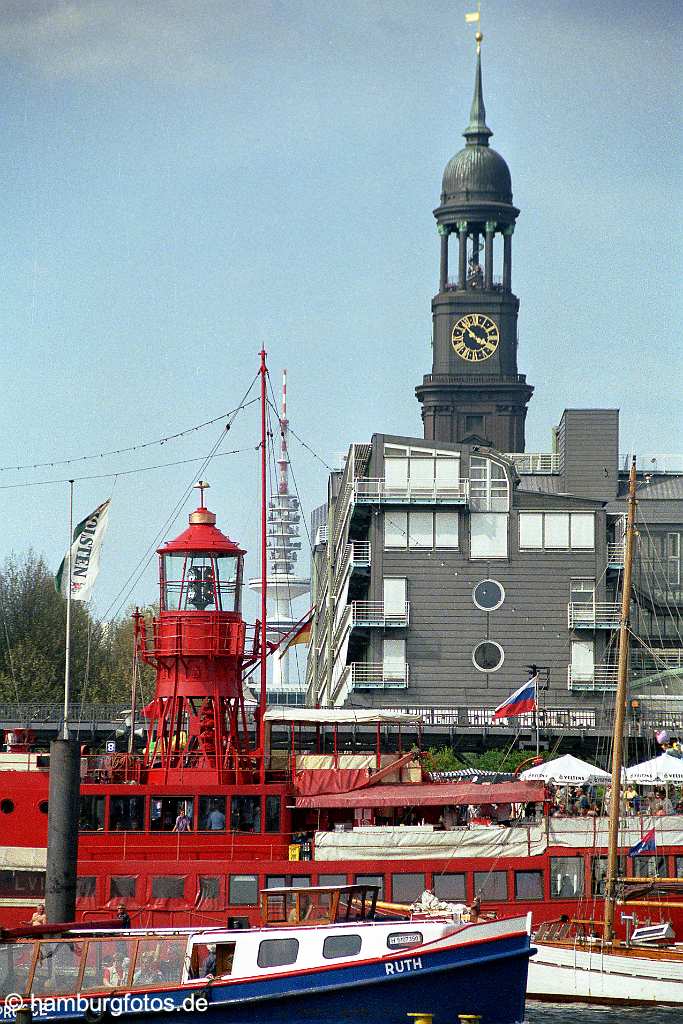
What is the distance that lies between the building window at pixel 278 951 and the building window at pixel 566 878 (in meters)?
16.3

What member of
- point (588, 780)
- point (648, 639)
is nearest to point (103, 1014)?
point (588, 780)

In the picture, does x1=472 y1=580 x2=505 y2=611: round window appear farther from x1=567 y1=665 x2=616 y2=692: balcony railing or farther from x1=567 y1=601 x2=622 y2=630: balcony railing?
x1=567 y1=665 x2=616 y2=692: balcony railing

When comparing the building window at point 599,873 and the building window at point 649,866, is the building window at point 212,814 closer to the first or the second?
the building window at point 599,873

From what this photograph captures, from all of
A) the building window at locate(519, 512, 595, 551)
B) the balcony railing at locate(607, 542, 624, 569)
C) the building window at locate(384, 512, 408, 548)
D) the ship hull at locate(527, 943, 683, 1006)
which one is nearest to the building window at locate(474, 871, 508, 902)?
the ship hull at locate(527, 943, 683, 1006)

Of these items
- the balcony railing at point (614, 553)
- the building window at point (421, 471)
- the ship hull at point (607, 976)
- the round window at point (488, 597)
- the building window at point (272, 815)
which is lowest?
the ship hull at point (607, 976)

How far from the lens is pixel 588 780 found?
61.6 metres

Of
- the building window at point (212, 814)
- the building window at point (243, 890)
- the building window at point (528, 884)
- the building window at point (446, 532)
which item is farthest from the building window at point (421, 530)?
the building window at point (243, 890)

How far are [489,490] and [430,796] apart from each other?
54.4m

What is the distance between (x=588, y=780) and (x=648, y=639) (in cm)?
5056

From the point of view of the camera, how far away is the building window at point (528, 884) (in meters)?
54.4

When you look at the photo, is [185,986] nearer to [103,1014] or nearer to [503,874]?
[103,1014]

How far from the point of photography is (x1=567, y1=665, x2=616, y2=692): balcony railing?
344 ft

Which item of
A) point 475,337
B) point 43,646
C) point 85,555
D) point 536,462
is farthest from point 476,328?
point 85,555

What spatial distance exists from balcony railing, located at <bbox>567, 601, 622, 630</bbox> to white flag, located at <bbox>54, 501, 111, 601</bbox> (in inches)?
1767
